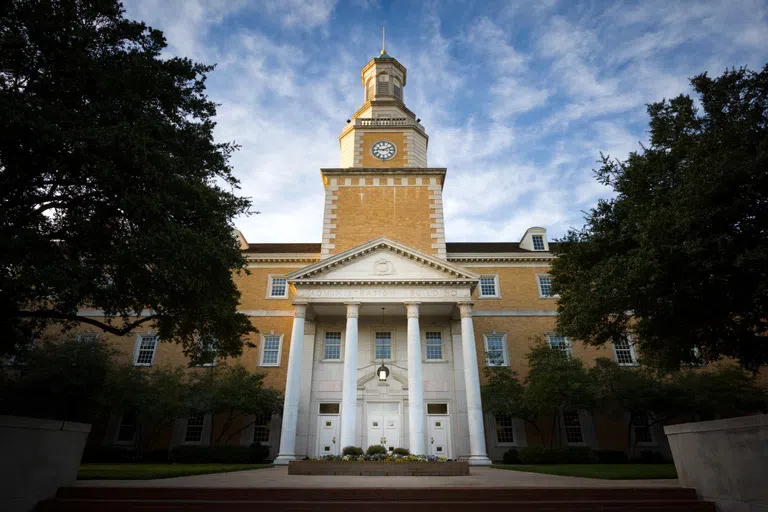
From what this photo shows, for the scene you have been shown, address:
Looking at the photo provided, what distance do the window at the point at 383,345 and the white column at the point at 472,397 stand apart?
5.30 m

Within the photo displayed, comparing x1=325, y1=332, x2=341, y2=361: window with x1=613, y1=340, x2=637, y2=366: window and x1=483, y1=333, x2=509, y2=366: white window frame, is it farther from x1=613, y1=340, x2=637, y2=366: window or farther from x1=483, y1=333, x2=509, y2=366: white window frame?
x1=613, y1=340, x2=637, y2=366: window

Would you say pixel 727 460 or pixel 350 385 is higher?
pixel 350 385

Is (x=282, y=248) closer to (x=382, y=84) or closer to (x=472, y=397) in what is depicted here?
(x=382, y=84)

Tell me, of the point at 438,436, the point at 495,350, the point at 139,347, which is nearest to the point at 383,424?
the point at 438,436

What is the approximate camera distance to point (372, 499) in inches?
380

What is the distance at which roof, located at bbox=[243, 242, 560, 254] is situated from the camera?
117 ft

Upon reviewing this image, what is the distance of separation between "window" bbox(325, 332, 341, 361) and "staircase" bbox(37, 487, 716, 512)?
694 inches

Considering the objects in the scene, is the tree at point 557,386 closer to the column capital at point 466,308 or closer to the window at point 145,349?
the column capital at point 466,308

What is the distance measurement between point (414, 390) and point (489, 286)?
13081mm

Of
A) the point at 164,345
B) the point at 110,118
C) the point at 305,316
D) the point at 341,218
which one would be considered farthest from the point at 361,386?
the point at 110,118

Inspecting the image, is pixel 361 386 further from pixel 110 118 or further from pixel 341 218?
pixel 110 118

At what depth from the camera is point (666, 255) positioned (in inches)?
476

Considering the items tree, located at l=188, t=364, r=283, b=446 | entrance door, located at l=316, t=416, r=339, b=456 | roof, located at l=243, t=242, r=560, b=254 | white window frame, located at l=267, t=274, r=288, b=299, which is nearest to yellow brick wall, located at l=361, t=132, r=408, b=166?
roof, located at l=243, t=242, r=560, b=254

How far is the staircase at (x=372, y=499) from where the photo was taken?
28.5ft
